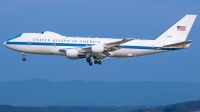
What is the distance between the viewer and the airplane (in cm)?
7606

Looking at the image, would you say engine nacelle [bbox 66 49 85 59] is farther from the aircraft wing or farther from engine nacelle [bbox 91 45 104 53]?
engine nacelle [bbox 91 45 104 53]

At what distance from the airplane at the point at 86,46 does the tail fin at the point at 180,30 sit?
186 centimetres

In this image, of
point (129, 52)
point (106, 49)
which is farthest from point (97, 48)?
point (129, 52)

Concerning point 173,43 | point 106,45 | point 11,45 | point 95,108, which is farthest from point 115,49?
point 95,108

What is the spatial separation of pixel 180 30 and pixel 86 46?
14.8 metres

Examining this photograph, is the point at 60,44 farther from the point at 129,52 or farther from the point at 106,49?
the point at 129,52

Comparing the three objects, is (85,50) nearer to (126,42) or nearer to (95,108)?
(126,42)

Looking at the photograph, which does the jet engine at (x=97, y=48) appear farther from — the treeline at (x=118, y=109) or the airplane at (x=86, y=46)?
the treeline at (x=118, y=109)

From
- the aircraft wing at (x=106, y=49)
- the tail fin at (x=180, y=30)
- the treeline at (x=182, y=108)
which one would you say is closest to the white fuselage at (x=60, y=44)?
the aircraft wing at (x=106, y=49)

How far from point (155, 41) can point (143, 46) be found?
2.09 m

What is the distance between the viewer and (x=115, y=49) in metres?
77.6

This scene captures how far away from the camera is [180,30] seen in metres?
83.9

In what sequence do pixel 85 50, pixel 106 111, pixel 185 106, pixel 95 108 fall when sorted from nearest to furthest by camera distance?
1. pixel 85 50
2. pixel 185 106
3. pixel 106 111
4. pixel 95 108

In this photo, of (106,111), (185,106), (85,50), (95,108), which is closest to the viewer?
(85,50)
